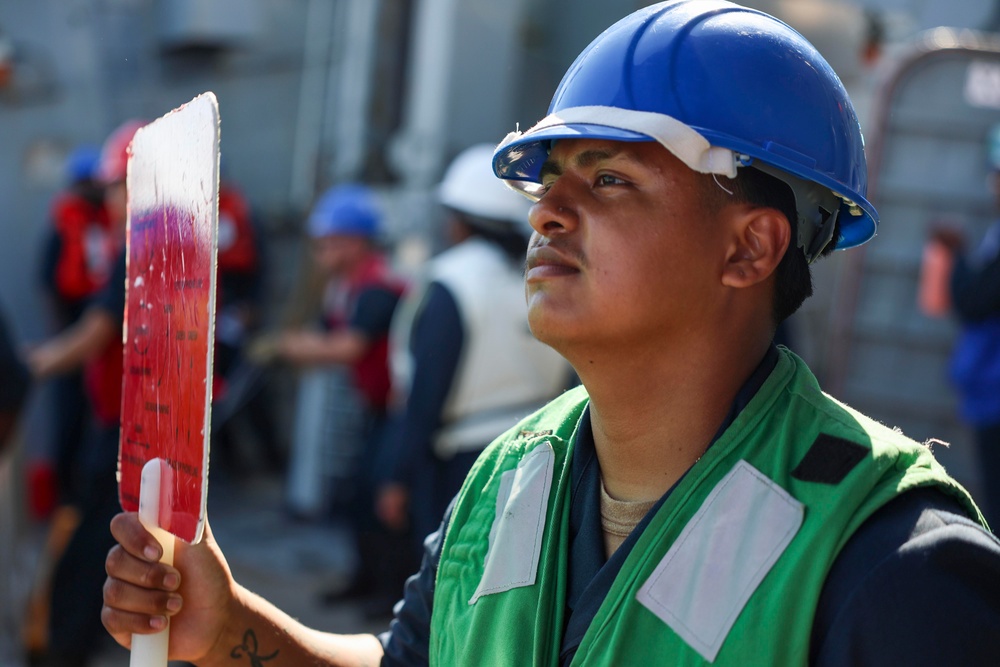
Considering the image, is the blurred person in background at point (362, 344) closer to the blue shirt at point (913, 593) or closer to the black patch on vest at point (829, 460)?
the black patch on vest at point (829, 460)

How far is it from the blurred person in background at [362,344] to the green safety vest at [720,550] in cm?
353

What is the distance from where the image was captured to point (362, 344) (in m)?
5.61

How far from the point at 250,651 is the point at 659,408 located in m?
0.74

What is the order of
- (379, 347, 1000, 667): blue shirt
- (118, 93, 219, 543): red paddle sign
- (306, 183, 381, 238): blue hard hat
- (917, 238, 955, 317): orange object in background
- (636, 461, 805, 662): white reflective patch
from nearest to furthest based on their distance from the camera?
(379, 347, 1000, 667): blue shirt < (636, 461, 805, 662): white reflective patch < (118, 93, 219, 543): red paddle sign < (917, 238, 955, 317): orange object in background < (306, 183, 381, 238): blue hard hat

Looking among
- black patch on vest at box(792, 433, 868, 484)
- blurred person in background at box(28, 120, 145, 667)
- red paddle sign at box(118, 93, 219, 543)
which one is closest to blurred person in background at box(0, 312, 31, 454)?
blurred person in background at box(28, 120, 145, 667)

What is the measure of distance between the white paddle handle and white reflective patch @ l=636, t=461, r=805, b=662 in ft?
2.32

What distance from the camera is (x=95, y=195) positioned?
727cm

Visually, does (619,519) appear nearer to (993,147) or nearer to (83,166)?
(993,147)

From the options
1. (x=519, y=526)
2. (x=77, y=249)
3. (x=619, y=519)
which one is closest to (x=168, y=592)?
(x=519, y=526)

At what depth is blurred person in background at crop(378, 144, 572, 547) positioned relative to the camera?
4090mm

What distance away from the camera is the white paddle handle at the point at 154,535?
174 centimetres

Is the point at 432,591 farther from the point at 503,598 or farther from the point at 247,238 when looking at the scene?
the point at 247,238

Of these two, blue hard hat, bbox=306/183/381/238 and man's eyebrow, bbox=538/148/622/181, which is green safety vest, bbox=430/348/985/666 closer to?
man's eyebrow, bbox=538/148/622/181

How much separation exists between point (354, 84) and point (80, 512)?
334 cm
